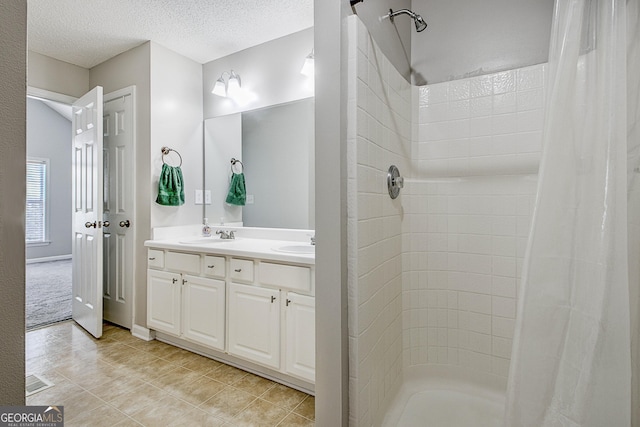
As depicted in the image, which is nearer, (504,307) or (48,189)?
(504,307)

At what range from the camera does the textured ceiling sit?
87.0 inches

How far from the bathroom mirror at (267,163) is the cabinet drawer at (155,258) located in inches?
23.5

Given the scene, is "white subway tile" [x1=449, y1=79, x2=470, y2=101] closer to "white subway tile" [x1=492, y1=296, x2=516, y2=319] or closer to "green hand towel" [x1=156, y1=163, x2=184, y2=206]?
"white subway tile" [x1=492, y1=296, x2=516, y2=319]

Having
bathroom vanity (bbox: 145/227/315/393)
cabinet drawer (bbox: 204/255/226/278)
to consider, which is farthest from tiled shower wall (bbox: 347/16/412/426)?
cabinet drawer (bbox: 204/255/226/278)

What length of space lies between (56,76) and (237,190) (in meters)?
2.07

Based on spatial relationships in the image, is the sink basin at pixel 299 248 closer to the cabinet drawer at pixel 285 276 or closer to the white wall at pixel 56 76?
the cabinet drawer at pixel 285 276

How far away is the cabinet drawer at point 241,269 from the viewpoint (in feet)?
6.56

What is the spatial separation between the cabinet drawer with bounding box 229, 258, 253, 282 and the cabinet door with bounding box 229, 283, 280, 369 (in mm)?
51

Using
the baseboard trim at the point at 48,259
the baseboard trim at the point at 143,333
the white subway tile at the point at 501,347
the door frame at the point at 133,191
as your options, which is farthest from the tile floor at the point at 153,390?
the baseboard trim at the point at 48,259

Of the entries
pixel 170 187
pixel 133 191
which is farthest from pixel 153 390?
pixel 133 191

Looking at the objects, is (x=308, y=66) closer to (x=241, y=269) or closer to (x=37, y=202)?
(x=241, y=269)

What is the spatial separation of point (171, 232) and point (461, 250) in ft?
7.54

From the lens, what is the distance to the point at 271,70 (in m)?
2.60

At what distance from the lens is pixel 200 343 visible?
2.28 metres
